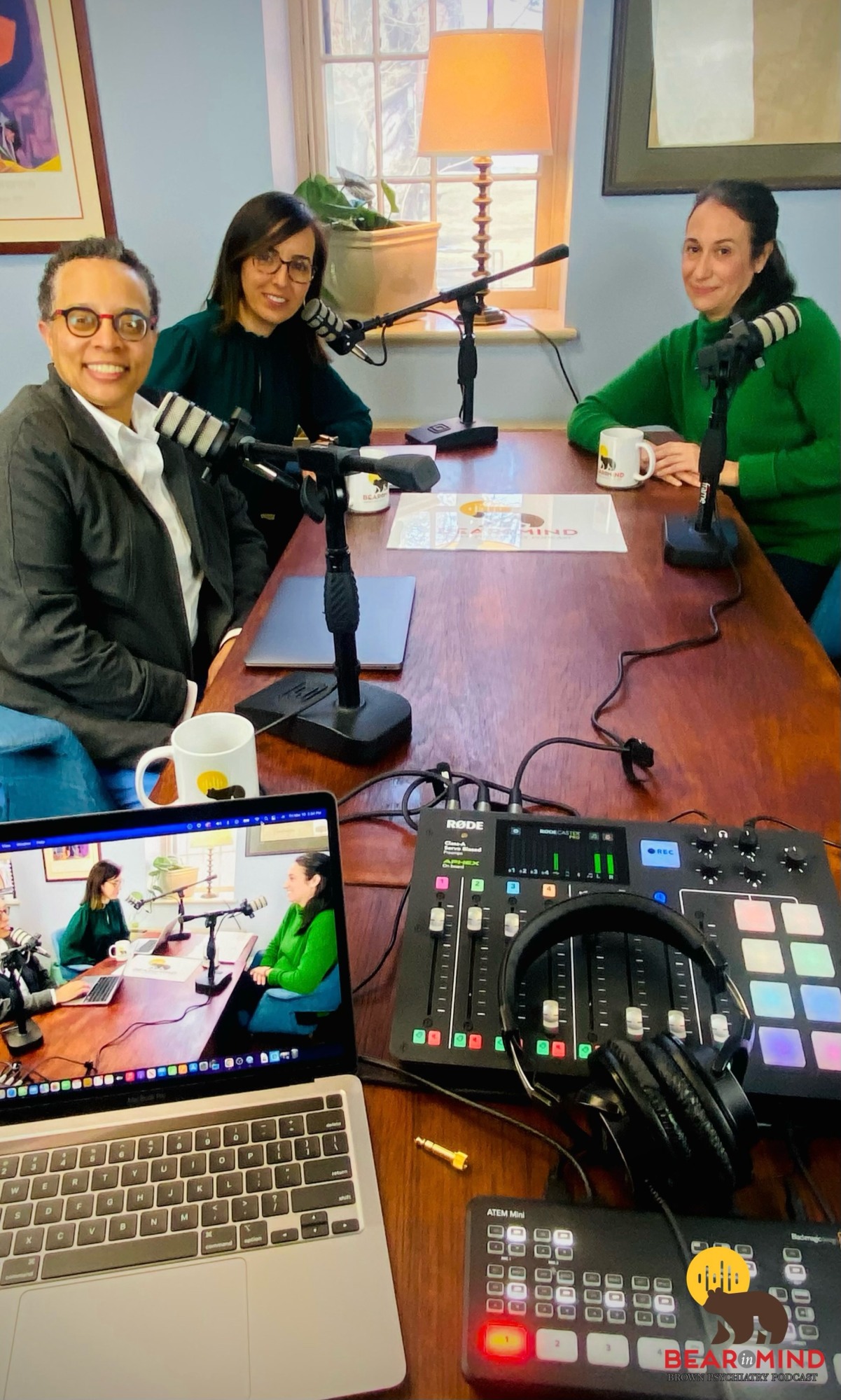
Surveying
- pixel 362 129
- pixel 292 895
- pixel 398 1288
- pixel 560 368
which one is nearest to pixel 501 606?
pixel 292 895

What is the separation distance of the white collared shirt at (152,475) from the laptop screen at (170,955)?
93cm

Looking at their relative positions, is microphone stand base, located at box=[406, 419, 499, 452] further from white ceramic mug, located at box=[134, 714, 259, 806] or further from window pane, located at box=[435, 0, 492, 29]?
white ceramic mug, located at box=[134, 714, 259, 806]

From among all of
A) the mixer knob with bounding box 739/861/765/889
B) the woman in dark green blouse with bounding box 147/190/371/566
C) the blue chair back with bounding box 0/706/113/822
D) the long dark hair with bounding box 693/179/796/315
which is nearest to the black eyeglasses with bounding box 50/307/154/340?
the woman in dark green blouse with bounding box 147/190/371/566

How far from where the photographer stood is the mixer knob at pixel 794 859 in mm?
714

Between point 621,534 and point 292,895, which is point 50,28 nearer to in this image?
point 621,534

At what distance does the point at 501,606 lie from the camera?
1290 millimetres

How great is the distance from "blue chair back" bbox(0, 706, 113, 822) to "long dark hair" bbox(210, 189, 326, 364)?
1.05 metres

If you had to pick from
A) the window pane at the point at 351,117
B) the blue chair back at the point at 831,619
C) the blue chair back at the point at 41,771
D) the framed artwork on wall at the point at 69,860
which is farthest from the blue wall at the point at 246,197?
the framed artwork on wall at the point at 69,860

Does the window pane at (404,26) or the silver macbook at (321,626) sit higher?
the window pane at (404,26)

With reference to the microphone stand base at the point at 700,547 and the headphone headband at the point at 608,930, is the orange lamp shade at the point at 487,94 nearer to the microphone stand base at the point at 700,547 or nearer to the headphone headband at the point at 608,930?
the microphone stand base at the point at 700,547

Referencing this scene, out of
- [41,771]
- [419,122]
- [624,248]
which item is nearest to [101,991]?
[41,771]

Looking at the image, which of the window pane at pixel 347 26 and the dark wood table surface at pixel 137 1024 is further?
the window pane at pixel 347 26

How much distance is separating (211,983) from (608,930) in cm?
29

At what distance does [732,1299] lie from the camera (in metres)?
0.49
